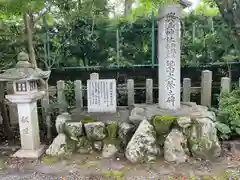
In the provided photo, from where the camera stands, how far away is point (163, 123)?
4.12m

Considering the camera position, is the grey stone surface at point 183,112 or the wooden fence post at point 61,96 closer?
the grey stone surface at point 183,112

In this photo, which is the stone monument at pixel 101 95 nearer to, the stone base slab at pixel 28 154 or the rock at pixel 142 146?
the rock at pixel 142 146

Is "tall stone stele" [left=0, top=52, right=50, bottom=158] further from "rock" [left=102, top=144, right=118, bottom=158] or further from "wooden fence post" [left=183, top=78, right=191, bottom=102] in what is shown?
"wooden fence post" [left=183, top=78, right=191, bottom=102]

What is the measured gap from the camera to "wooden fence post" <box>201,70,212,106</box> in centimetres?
525

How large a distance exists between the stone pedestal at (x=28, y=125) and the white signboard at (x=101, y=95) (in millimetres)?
1014

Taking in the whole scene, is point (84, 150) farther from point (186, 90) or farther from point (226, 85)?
point (226, 85)

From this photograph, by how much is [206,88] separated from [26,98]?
3.92m

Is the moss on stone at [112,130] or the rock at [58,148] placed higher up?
the moss on stone at [112,130]

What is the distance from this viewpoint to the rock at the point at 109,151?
13.8 ft

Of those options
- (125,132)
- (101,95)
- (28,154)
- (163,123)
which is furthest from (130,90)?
(28,154)

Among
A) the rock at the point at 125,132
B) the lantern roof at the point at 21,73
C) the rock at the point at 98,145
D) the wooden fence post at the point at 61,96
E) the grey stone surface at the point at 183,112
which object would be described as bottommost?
the rock at the point at 98,145

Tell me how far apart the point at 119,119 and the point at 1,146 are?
2527 mm

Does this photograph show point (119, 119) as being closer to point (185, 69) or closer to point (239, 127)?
point (239, 127)

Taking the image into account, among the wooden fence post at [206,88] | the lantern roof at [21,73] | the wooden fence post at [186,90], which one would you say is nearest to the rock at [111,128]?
the lantern roof at [21,73]
